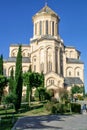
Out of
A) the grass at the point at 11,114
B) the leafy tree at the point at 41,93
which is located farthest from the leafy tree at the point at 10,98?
the leafy tree at the point at 41,93

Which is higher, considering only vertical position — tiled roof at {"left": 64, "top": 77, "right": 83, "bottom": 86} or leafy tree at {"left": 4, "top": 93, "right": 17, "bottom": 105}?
tiled roof at {"left": 64, "top": 77, "right": 83, "bottom": 86}

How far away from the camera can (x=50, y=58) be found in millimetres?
73875

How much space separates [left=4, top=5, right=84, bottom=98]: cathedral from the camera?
2841 inches

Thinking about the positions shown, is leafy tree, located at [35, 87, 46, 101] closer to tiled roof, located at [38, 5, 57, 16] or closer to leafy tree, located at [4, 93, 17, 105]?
leafy tree, located at [4, 93, 17, 105]

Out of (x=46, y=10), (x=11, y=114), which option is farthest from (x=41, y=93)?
(x=46, y=10)

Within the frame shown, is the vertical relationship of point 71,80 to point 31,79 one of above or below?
above

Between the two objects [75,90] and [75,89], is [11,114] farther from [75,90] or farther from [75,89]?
[75,89]

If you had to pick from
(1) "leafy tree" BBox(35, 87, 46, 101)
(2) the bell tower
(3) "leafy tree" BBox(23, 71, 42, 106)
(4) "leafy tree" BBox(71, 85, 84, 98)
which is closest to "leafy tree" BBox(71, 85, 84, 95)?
(4) "leafy tree" BBox(71, 85, 84, 98)

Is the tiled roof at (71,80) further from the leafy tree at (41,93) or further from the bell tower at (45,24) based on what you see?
the leafy tree at (41,93)

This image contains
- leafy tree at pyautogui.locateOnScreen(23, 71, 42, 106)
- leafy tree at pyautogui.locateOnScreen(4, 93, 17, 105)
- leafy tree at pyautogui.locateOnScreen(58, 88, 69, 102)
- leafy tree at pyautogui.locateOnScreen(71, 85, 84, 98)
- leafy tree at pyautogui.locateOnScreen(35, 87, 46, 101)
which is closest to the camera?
leafy tree at pyautogui.locateOnScreen(4, 93, 17, 105)

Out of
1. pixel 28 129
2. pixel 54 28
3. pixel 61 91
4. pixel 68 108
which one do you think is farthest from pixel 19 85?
pixel 54 28

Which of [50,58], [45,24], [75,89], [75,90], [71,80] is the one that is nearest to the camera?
[75,90]

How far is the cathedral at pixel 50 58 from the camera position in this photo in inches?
2841

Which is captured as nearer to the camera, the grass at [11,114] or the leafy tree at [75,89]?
the grass at [11,114]
